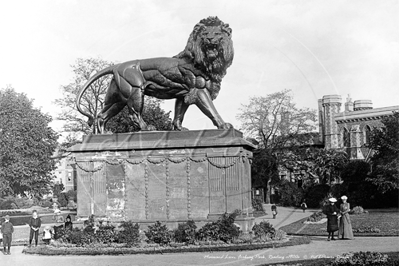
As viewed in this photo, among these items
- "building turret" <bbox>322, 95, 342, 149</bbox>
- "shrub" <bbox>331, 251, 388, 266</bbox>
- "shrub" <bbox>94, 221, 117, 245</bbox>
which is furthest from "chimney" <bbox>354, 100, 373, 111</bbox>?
"shrub" <bbox>331, 251, 388, 266</bbox>

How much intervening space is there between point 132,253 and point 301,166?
48603 millimetres

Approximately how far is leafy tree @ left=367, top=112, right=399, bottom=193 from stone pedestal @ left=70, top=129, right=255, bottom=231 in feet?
87.9

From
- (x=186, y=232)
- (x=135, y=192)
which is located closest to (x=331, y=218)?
(x=186, y=232)

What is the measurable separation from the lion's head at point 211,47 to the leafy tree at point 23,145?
127ft

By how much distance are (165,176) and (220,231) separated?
290cm

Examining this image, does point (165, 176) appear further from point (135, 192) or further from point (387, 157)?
point (387, 157)

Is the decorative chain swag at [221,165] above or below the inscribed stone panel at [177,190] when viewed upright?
above

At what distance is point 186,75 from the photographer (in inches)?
742

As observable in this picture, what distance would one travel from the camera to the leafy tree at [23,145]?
53.5 metres

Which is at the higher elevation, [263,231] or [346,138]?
[346,138]

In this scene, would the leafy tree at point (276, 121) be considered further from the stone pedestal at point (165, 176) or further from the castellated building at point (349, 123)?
the stone pedestal at point (165, 176)

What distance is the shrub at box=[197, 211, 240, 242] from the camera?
16484mm

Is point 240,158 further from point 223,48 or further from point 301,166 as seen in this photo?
point 301,166

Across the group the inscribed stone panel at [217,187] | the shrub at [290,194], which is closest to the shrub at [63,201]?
the shrub at [290,194]
